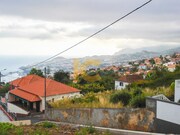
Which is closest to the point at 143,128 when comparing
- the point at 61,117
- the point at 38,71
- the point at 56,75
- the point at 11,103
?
the point at 61,117

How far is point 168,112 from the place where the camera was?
37.9 ft

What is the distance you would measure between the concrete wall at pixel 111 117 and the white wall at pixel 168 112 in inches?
20.4

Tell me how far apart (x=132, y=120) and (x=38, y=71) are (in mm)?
50477

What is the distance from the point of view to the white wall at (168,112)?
1123cm

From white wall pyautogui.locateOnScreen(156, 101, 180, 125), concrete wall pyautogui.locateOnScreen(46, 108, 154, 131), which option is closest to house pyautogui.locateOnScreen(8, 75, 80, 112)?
concrete wall pyautogui.locateOnScreen(46, 108, 154, 131)

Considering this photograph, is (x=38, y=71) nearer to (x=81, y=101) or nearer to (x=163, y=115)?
Result: (x=81, y=101)

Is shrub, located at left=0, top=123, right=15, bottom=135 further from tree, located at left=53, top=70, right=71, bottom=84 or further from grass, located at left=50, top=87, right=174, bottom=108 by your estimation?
tree, located at left=53, top=70, right=71, bottom=84

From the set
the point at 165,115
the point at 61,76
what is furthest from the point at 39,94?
the point at 165,115

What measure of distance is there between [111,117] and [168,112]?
3.23m

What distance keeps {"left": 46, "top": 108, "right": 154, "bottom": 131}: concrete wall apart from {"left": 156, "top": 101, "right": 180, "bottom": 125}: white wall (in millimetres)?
517

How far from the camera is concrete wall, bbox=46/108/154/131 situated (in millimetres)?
12594

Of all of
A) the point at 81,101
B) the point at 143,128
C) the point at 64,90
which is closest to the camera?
the point at 143,128

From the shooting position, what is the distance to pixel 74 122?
1619 cm

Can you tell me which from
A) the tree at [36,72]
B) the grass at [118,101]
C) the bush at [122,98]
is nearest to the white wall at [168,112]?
the grass at [118,101]
